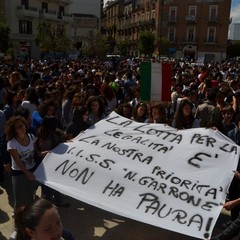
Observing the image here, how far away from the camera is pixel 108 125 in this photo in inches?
179

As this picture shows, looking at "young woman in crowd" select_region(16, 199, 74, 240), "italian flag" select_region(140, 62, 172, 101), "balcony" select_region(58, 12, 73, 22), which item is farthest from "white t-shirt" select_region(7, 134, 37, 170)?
"balcony" select_region(58, 12, 73, 22)

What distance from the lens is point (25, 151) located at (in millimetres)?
3863

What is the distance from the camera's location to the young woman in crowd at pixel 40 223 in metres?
2.03

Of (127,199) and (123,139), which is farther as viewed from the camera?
(123,139)

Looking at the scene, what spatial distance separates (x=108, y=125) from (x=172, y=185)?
4.79 feet

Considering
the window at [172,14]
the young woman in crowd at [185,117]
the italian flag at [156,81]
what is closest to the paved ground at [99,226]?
the young woman in crowd at [185,117]

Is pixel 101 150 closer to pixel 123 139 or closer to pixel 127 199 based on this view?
pixel 123 139

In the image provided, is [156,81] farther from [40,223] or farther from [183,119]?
[40,223]

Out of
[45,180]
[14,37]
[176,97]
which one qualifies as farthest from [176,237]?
[14,37]

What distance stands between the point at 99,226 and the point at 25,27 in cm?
4116

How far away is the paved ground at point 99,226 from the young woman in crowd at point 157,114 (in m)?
1.47

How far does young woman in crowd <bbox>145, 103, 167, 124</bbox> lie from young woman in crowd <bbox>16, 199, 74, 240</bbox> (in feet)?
10.1

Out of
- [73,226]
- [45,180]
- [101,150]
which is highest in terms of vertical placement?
[101,150]

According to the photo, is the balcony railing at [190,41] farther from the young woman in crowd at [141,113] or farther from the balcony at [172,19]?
the young woman in crowd at [141,113]
